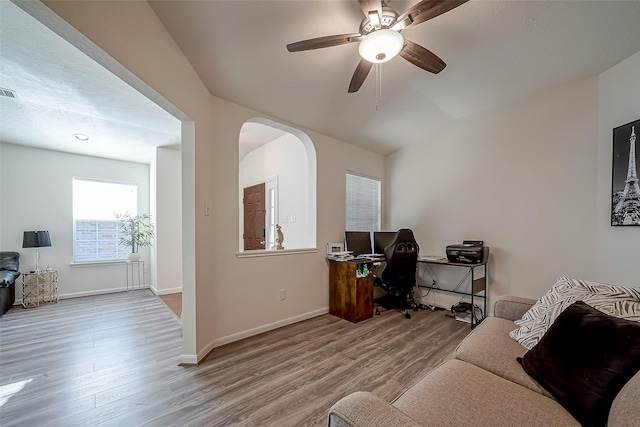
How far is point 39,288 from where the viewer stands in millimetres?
3904

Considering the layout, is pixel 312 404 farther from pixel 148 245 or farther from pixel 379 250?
pixel 148 245

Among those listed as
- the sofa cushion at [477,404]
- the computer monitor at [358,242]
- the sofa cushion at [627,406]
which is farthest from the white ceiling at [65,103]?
the sofa cushion at [627,406]

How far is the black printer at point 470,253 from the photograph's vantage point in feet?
9.84

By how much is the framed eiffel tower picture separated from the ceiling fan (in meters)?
1.99

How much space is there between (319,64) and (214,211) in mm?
1747

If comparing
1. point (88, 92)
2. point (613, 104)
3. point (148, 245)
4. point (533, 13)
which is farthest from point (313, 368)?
point (148, 245)

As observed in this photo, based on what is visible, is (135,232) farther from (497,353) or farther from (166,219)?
A: (497,353)

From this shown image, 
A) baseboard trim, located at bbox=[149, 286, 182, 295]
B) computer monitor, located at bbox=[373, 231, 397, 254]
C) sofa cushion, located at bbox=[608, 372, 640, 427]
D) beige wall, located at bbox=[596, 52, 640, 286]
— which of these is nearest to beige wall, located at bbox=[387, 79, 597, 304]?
beige wall, located at bbox=[596, 52, 640, 286]

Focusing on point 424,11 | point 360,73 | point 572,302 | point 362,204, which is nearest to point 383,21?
point 424,11

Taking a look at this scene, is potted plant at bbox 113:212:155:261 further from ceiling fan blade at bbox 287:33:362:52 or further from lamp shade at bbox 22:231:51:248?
ceiling fan blade at bbox 287:33:362:52

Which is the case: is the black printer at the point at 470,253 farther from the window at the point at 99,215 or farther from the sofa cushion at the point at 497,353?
the window at the point at 99,215

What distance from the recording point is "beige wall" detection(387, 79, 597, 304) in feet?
8.55

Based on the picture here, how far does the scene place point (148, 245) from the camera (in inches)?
193

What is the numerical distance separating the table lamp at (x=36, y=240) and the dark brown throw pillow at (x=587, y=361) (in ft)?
20.0
